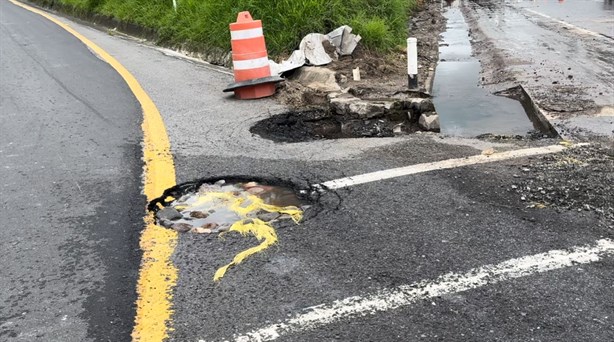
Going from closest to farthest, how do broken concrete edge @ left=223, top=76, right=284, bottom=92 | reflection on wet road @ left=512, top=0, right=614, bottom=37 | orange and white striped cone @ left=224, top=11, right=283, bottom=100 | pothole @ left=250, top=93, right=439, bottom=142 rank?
pothole @ left=250, top=93, right=439, bottom=142 → broken concrete edge @ left=223, top=76, right=284, bottom=92 → orange and white striped cone @ left=224, top=11, right=283, bottom=100 → reflection on wet road @ left=512, top=0, right=614, bottom=37

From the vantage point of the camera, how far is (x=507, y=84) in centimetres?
830

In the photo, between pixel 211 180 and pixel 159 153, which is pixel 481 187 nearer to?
pixel 211 180

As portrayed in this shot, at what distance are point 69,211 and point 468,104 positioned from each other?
213 inches

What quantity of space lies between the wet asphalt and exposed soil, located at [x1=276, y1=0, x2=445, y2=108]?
82.0 inches

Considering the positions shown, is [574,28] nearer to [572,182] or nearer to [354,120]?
[354,120]

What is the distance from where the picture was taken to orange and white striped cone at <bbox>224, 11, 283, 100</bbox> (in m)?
7.64

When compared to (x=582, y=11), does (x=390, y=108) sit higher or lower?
lower

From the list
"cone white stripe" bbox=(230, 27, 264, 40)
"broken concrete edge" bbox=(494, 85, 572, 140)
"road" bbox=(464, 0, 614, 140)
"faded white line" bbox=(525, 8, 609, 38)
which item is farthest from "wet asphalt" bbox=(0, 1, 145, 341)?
"faded white line" bbox=(525, 8, 609, 38)

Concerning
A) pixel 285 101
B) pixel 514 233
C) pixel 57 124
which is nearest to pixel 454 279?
pixel 514 233

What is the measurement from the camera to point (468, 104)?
764 cm

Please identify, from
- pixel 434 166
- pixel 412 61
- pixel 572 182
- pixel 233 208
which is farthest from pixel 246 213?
pixel 412 61

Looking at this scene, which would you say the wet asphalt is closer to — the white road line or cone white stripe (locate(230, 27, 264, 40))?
the white road line

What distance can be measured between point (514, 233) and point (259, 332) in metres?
1.77

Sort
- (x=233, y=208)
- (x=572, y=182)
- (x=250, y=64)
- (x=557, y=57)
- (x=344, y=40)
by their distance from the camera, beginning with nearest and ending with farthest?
(x=233, y=208) → (x=572, y=182) → (x=250, y=64) → (x=344, y=40) → (x=557, y=57)
